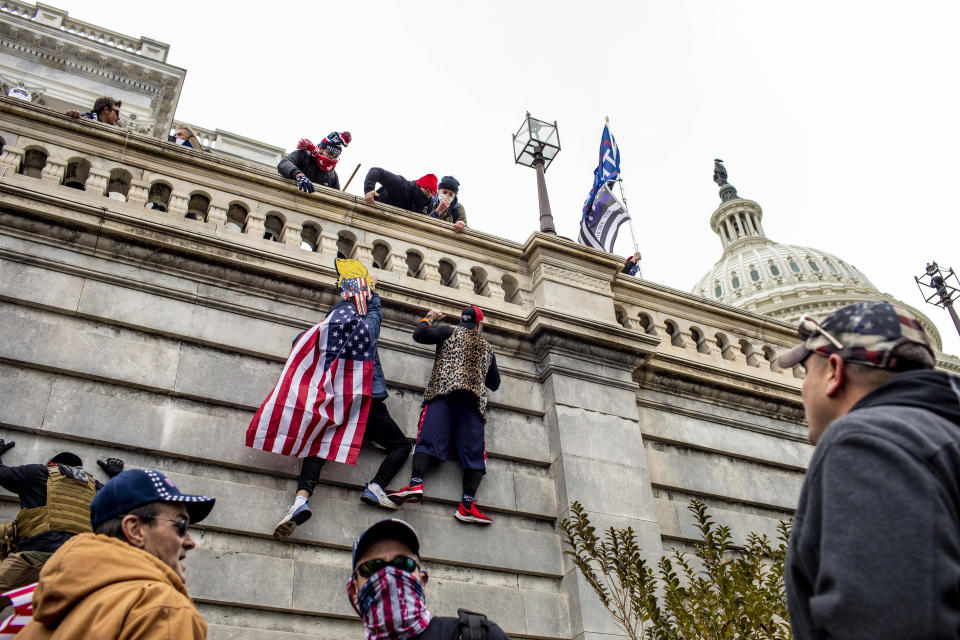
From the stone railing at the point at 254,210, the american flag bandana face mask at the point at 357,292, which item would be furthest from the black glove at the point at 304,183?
the american flag bandana face mask at the point at 357,292

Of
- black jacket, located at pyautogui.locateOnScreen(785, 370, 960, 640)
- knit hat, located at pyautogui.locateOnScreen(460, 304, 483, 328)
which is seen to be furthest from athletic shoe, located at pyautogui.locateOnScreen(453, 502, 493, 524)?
black jacket, located at pyautogui.locateOnScreen(785, 370, 960, 640)

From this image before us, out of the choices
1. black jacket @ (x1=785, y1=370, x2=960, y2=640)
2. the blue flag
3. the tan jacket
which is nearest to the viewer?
black jacket @ (x1=785, y1=370, x2=960, y2=640)

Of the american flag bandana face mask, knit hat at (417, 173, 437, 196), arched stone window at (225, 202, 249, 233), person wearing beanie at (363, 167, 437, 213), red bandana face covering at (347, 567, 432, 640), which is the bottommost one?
red bandana face covering at (347, 567, 432, 640)

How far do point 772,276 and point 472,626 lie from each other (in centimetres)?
9363

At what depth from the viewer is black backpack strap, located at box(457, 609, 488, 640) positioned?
4.48 m

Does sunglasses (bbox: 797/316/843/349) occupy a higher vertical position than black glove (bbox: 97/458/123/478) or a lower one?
lower

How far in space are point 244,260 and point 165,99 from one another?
19.6 meters

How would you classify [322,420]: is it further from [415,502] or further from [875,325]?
[875,325]

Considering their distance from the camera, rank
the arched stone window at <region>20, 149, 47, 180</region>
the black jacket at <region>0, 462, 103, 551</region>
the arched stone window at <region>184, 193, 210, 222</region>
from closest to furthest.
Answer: the black jacket at <region>0, 462, 103, 551</region>
the arched stone window at <region>20, 149, 47, 180</region>
the arched stone window at <region>184, 193, 210, 222</region>

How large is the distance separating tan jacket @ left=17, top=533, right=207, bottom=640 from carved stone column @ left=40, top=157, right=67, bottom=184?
6922 millimetres

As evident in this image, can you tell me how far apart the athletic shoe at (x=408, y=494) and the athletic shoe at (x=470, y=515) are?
0.43 m

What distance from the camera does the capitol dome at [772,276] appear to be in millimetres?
82062

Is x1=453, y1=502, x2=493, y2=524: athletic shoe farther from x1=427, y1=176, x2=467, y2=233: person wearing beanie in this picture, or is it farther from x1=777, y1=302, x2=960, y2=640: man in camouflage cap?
x1=777, y1=302, x2=960, y2=640: man in camouflage cap

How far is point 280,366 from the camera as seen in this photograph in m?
9.59
